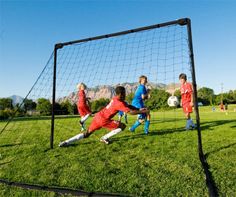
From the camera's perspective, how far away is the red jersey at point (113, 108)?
5.76m

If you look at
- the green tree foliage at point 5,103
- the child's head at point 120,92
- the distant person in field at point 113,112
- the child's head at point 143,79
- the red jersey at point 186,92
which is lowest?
the distant person in field at point 113,112

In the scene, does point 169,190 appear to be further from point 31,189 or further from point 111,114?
point 111,114

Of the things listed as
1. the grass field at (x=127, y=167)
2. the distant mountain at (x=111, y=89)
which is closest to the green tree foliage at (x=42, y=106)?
the distant mountain at (x=111, y=89)

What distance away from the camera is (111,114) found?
5.98 m

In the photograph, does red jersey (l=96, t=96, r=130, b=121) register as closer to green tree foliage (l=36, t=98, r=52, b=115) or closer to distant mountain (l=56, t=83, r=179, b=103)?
distant mountain (l=56, t=83, r=179, b=103)

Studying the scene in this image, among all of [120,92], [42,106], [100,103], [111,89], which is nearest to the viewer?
[120,92]

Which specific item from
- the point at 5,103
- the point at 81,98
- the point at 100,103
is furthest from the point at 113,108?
the point at 5,103

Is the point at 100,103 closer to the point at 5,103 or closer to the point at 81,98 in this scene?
the point at 81,98

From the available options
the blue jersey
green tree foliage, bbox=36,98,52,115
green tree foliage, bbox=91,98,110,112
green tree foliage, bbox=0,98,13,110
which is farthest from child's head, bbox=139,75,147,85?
green tree foliage, bbox=0,98,13,110

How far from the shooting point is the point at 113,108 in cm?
589

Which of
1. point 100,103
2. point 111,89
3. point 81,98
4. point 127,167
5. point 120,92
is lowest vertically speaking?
point 127,167

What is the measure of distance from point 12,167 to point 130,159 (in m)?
2.31

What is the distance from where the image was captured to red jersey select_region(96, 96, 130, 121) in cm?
576

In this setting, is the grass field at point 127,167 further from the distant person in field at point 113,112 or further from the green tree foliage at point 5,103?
the green tree foliage at point 5,103
